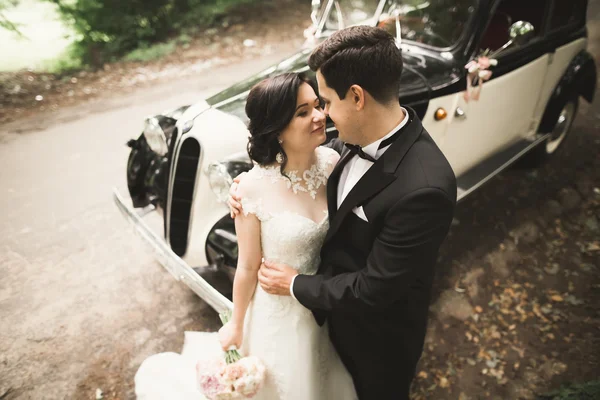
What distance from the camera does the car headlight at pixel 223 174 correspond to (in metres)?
2.25

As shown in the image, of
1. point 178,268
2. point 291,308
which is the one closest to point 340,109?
point 291,308

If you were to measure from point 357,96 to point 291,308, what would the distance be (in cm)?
95

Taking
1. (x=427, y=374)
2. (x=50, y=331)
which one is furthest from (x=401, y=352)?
(x=50, y=331)

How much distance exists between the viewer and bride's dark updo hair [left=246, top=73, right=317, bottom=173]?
4.99 ft

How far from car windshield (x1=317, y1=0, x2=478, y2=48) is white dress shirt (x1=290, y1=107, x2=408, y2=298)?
73.3 inches

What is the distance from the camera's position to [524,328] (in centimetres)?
283

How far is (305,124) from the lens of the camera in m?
1.57

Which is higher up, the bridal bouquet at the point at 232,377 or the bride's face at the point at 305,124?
the bride's face at the point at 305,124

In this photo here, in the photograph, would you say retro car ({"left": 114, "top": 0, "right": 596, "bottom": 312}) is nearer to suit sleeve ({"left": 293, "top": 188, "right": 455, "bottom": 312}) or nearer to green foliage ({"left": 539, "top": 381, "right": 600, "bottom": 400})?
suit sleeve ({"left": 293, "top": 188, "right": 455, "bottom": 312})

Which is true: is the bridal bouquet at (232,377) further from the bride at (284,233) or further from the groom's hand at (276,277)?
the groom's hand at (276,277)

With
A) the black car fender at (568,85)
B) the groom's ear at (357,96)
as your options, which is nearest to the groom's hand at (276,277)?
the groom's ear at (357,96)

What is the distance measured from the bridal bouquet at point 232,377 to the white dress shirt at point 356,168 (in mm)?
452

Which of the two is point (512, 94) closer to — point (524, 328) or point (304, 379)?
point (524, 328)

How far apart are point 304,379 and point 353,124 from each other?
1185mm
